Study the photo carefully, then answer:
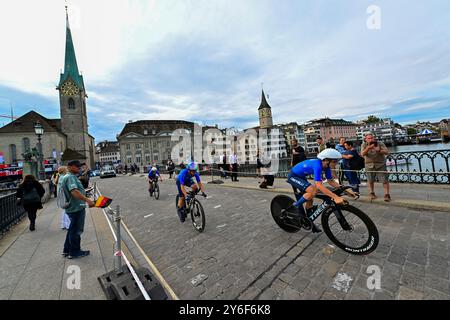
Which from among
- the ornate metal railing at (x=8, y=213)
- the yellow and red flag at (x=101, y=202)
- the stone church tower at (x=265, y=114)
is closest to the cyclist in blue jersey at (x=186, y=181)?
the yellow and red flag at (x=101, y=202)

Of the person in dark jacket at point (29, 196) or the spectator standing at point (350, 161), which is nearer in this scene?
the person in dark jacket at point (29, 196)

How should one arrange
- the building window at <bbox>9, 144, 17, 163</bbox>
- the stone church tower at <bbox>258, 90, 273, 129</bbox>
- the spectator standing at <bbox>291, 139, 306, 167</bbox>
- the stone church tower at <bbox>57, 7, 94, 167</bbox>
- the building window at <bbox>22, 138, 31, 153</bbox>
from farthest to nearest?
1. the stone church tower at <bbox>258, 90, 273, 129</bbox>
2. the stone church tower at <bbox>57, 7, 94, 167</bbox>
3. the building window at <bbox>22, 138, 31, 153</bbox>
4. the building window at <bbox>9, 144, 17, 163</bbox>
5. the spectator standing at <bbox>291, 139, 306, 167</bbox>

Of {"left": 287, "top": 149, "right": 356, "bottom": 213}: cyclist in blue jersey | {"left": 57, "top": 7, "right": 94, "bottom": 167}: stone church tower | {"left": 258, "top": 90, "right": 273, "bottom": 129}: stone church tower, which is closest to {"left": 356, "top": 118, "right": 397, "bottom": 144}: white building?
{"left": 258, "top": 90, "right": 273, "bottom": 129}: stone church tower

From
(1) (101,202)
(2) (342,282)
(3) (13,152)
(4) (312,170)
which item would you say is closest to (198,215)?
(1) (101,202)

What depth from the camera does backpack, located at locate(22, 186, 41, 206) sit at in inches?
213

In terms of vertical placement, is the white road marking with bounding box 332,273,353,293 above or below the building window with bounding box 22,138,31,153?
below

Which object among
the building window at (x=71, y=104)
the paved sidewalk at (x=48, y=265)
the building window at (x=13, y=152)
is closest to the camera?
the paved sidewalk at (x=48, y=265)

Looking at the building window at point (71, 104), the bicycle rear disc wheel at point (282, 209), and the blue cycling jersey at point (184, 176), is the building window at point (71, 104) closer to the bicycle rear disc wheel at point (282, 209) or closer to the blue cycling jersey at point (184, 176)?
the blue cycling jersey at point (184, 176)

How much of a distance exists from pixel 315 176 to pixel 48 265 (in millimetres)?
4824

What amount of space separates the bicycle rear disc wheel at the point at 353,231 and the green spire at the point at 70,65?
239 ft

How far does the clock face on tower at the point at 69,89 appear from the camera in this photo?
55.9 meters

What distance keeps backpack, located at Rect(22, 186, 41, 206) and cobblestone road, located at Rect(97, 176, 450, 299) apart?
3099 millimetres

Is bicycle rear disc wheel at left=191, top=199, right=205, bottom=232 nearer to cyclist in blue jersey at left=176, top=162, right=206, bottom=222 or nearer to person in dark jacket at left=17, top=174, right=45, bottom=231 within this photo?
cyclist in blue jersey at left=176, top=162, right=206, bottom=222
